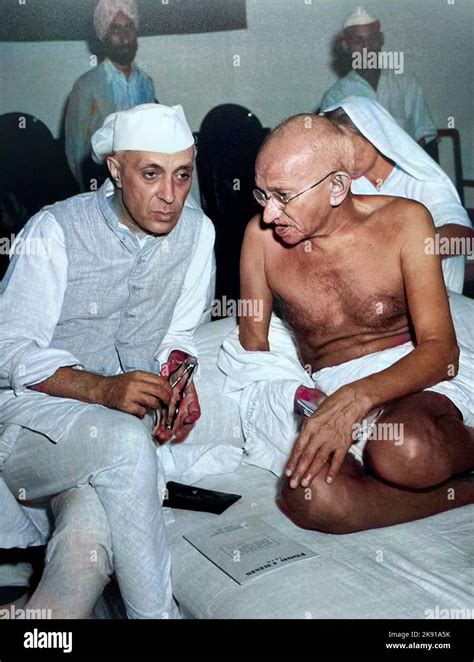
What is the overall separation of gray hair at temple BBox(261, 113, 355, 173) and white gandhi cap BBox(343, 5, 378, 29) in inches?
65.7

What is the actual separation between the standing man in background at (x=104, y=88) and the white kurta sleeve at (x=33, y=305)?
146 centimetres

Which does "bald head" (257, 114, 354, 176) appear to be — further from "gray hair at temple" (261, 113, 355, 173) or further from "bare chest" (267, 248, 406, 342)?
"bare chest" (267, 248, 406, 342)

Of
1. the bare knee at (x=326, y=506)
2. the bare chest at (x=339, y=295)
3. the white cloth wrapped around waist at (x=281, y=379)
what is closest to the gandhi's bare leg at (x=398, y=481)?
the bare knee at (x=326, y=506)

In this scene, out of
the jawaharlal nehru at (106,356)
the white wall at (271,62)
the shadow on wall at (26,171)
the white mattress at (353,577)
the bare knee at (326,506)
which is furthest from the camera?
the white wall at (271,62)

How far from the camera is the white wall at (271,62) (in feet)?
11.6

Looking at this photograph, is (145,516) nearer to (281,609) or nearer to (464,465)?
(281,609)

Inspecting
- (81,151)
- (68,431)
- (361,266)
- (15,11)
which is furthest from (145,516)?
(15,11)

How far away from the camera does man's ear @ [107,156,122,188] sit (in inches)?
85.8

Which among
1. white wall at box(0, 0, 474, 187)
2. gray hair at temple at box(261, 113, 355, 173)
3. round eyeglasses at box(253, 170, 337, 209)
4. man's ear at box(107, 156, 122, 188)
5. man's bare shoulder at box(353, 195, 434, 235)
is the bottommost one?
man's bare shoulder at box(353, 195, 434, 235)

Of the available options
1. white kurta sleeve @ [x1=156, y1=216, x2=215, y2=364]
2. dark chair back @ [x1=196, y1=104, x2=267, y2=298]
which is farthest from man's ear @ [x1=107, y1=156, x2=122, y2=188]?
dark chair back @ [x1=196, y1=104, x2=267, y2=298]

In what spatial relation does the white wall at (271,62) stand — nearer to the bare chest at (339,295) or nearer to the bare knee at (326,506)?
the bare chest at (339,295)

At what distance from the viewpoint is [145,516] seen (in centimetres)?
185

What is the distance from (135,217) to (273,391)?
63 cm

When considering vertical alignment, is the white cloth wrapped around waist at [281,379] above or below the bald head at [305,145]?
below
